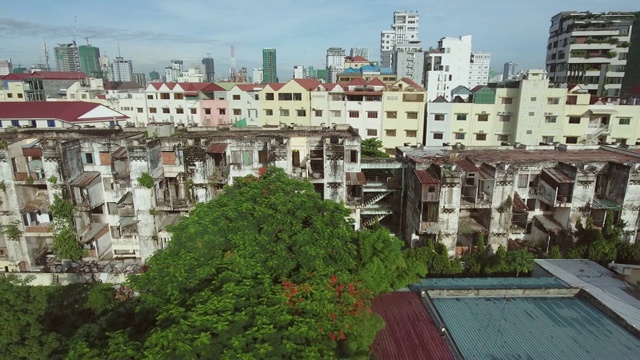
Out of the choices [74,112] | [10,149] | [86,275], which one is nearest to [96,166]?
[10,149]

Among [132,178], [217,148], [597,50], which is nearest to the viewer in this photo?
[132,178]

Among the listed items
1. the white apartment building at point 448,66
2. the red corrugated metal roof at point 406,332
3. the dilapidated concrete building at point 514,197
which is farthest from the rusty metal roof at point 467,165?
the white apartment building at point 448,66

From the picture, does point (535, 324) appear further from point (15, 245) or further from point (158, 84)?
point (158, 84)

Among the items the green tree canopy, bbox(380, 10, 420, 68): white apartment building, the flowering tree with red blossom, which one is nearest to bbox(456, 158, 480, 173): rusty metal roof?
the flowering tree with red blossom

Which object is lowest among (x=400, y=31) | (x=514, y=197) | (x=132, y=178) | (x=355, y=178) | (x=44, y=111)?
(x=514, y=197)

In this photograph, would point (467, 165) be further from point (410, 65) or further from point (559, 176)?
point (410, 65)

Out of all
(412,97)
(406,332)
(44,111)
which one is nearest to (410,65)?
(412,97)

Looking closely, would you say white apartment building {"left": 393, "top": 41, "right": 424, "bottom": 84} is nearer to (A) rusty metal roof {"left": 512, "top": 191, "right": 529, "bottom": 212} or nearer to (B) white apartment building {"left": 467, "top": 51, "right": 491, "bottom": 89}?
(B) white apartment building {"left": 467, "top": 51, "right": 491, "bottom": 89}

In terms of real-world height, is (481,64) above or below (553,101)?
above
